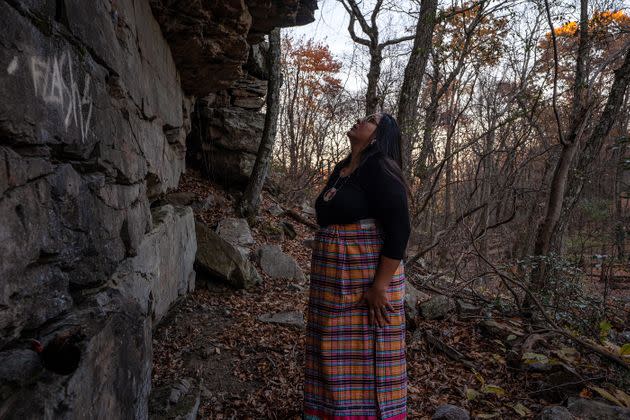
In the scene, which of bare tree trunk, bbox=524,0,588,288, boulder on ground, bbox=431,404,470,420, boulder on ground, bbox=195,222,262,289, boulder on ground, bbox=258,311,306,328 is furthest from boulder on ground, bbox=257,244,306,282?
boulder on ground, bbox=431,404,470,420

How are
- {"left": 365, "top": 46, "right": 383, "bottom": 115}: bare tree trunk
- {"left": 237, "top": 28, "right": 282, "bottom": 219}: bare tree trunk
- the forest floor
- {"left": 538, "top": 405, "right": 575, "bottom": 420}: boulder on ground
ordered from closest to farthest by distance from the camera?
{"left": 538, "top": 405, "right": 575, "bottom": 420}: boulder on ground
the forest floor
{"left": 237, "top": 28, "right": 282, "bottom": 219}: bare tree trunk
{"left": 365, "top": 46, "right": 383, "bottom": 115}: bare tree trunk

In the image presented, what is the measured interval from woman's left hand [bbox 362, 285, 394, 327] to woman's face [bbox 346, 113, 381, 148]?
0.86 meters

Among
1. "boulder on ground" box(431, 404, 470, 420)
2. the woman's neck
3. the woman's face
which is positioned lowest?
"boulder on ground" box(431, 404, 470, 420)

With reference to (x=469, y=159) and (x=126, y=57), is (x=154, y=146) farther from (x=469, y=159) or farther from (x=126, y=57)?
(x=469, y=159)

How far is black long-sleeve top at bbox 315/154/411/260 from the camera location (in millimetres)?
2105

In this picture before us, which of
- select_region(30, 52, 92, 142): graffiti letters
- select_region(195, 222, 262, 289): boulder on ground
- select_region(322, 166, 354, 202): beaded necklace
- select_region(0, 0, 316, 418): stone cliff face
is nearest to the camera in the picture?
select_region(0, 0, 316, 418): stone cliff face

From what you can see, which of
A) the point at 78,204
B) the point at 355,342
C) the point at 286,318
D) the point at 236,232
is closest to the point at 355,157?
the point at 355,342

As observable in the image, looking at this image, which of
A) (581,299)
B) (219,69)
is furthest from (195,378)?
(581,299)

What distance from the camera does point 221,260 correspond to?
16.9ft

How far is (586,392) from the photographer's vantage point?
124 inches

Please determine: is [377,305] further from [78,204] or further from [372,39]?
[372,39]

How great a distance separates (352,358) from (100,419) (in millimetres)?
1211

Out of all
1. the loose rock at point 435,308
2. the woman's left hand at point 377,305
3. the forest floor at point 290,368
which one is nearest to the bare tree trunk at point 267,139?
the forest floor at point 290,368

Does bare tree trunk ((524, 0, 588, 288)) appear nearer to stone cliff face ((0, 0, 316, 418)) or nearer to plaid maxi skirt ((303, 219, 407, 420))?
plaid maxi skirt ((303, 219, 407, 420))
